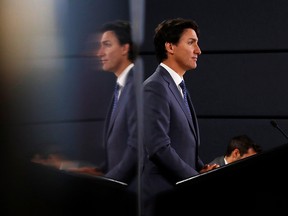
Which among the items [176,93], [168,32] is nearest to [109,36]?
[176,93]

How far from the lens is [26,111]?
18cm

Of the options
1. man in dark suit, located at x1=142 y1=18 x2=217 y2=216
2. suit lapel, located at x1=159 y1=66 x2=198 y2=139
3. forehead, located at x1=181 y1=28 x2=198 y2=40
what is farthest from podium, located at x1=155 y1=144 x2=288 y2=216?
forehead, located at x1=181 y1=28 x2=198 y2=40

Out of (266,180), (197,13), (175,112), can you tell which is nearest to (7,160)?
(266,180)

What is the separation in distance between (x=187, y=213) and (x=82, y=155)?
1.26 ft

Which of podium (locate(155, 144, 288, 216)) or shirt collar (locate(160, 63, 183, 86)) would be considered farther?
shirt collar (locate(160, 63, 183, 86))

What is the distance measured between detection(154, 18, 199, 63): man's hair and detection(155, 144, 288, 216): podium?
18.3 inches

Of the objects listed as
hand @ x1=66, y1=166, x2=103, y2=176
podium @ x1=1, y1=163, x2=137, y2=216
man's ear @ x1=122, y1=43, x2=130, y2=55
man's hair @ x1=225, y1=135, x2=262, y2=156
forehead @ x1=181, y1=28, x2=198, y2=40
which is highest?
forehead @ x1=181, y1=28, x2=198, y2=40

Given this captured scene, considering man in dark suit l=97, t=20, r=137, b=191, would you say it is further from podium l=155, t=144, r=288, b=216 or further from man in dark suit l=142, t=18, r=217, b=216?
man in dark suit l=142, t=18, r=217, b=216

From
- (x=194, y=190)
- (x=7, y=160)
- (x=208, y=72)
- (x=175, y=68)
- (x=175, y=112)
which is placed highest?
(x=208, y=72)

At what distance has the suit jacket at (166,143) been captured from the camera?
2.78 feet

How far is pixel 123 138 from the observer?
10.1 inches

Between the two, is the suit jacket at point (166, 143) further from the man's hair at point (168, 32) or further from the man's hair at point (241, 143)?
the man's hair at point (241, 143)

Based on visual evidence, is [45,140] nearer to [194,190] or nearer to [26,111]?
[26,111]

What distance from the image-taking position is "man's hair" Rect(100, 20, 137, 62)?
228 millimetres
